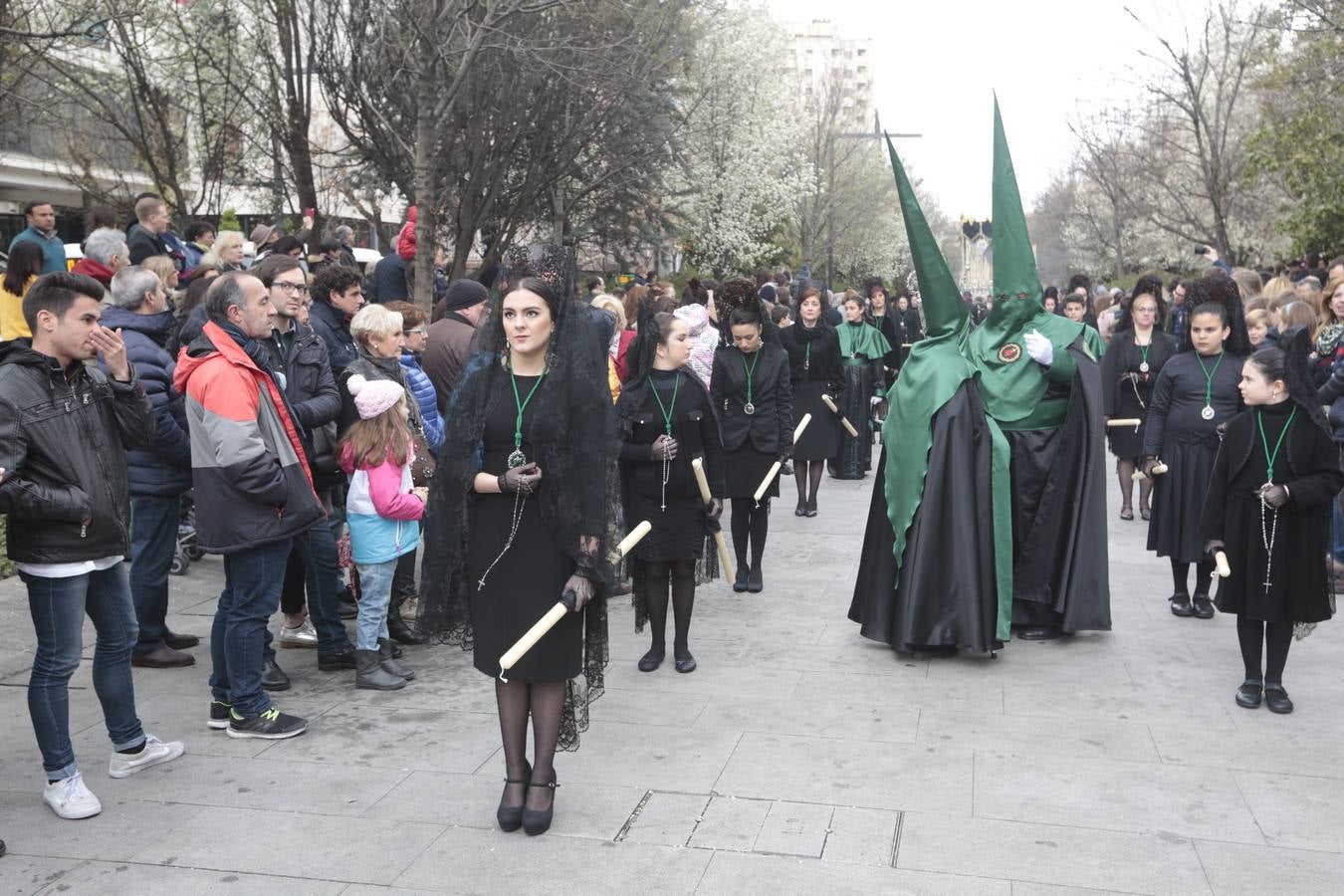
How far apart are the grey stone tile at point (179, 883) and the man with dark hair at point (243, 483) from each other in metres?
1.33

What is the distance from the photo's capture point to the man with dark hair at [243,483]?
530 cm

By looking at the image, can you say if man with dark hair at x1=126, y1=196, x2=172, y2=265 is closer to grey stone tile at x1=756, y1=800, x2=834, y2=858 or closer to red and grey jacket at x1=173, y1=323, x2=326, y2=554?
red and grey jacket at x1=173, y1=323, x2=326, y2=554

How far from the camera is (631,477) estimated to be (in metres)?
6.80

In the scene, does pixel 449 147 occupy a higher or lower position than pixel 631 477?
higher

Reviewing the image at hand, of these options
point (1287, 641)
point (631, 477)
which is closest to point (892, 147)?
point (631, 477)

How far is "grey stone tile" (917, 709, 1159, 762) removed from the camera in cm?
548

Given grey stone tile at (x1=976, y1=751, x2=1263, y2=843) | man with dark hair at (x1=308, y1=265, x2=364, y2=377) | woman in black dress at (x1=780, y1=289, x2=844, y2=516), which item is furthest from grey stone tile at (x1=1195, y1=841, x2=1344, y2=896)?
woman in black dress at (x1=780, y1=289, x2=844, y2=516)

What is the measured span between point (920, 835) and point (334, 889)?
6.35 feet

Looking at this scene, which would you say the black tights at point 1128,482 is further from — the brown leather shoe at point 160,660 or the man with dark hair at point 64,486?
the man with dark hair at point 64,486

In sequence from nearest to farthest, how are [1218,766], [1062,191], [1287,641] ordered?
[1218,766], [1287,641], [1062,191]

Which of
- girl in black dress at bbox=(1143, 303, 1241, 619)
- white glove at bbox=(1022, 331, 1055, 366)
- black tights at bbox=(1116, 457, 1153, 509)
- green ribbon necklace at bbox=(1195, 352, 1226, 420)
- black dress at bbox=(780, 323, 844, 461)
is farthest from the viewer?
black dress at bbox=(780, 323, 844, 461)

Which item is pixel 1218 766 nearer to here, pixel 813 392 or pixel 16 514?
pixel 16 514

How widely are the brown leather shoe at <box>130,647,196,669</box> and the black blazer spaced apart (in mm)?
3513

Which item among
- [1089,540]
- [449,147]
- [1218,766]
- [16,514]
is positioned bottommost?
[1218,766]
